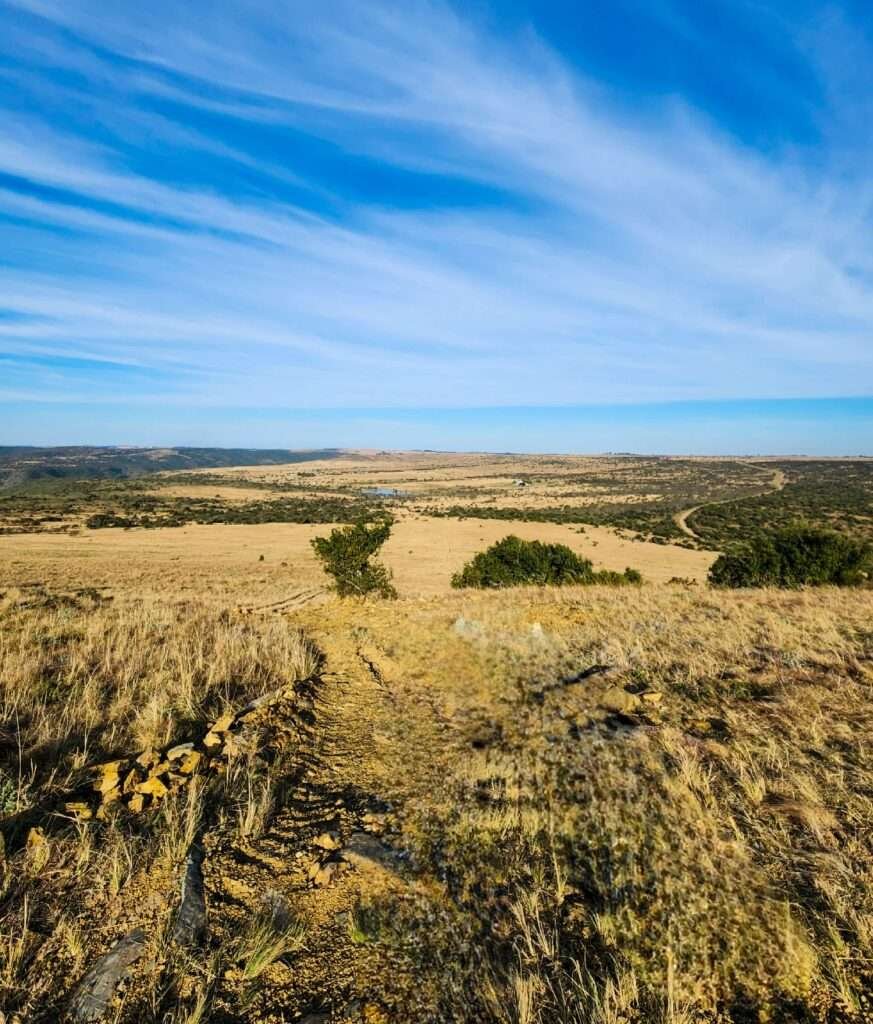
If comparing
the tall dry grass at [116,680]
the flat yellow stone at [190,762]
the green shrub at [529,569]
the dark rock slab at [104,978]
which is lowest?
the green shrub at [529,569]

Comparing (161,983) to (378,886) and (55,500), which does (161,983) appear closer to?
(378,886)

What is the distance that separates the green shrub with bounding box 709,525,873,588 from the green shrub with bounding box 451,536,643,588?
11.6 ft

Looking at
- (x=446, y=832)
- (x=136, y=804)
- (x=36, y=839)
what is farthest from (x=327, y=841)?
(x=36, y=839)

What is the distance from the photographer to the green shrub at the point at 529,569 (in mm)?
19828

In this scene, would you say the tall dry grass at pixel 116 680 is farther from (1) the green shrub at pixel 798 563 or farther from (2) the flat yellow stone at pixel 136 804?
(1) the green shrub at pixel 798 563

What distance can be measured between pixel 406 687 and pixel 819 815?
4760 mm

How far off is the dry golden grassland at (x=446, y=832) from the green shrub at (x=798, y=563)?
33.4ft

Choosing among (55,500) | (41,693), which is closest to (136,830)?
(41,693)

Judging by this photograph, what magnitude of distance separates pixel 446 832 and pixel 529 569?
660 inches

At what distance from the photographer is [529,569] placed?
20.4 m

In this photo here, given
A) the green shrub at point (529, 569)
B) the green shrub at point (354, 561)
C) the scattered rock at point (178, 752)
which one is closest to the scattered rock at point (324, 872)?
the scattered rock at point (178, 752)

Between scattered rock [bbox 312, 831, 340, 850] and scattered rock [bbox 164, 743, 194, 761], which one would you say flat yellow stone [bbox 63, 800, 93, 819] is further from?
scattered rock [bbox 312, 831, 340, 850]

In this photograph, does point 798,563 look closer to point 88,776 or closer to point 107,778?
point 107,778

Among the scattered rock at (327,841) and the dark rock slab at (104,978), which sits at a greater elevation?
the dark rock slab at (104,978)
